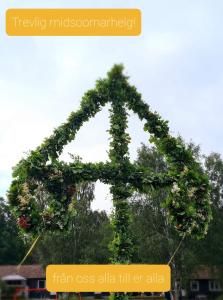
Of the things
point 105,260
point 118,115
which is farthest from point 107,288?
point 105,260

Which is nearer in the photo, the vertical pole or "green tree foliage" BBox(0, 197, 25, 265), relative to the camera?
the vertical pole

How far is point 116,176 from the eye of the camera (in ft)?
45.2

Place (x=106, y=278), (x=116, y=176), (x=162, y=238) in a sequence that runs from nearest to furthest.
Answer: (x=106, y=278) → (x=116, y=176) → (x=162, y=238)

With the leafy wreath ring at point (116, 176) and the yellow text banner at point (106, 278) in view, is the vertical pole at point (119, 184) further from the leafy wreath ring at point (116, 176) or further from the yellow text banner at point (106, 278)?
the yellow text banner at point (106, 278)

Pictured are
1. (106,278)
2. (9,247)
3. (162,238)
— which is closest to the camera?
(106,278)

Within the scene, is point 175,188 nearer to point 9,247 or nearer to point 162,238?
point 162,238

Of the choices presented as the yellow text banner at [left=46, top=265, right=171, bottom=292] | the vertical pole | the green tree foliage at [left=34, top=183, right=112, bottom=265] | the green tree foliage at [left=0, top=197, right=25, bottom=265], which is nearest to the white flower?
the vertical pole

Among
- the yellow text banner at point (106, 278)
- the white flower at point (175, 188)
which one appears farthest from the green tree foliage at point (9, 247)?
the yellow text banner at point (106, 278)

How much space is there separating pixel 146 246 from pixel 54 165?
75.4 feet

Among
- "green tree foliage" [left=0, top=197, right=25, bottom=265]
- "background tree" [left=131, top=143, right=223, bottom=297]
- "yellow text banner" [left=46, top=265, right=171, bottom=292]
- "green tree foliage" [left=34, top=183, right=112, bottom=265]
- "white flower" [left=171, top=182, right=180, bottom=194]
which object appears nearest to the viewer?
"yellow text banner" [left=46, top=265, right=171, bottom=292]

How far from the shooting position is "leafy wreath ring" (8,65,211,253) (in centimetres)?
1355

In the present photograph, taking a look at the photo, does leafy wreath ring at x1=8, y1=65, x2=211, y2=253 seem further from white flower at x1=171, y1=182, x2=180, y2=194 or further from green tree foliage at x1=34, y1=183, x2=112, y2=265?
green tree foliage at x1=34, y1=183, x2=112, y2=265

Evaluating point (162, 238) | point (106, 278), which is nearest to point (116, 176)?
point (106, 278)

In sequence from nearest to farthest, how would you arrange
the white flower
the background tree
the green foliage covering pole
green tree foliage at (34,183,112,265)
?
the green foliage covering pole
the white flower
the background tree
green tree foliage at (34,183,112,265)
